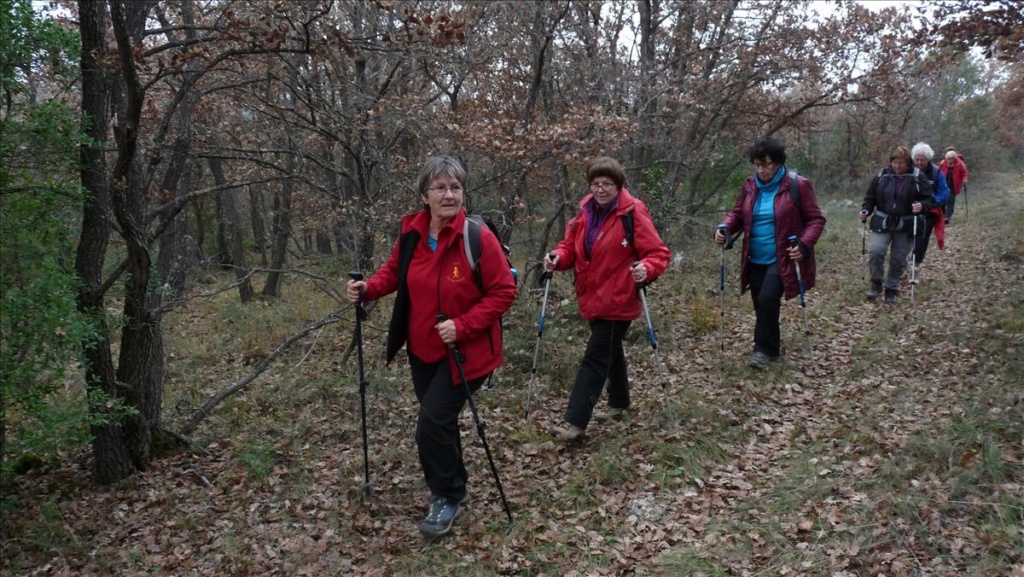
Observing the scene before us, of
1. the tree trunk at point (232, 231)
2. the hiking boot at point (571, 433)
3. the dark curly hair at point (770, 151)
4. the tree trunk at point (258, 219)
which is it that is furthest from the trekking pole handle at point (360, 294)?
the tree trunk at point (258, 219)

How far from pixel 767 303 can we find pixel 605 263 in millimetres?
2250

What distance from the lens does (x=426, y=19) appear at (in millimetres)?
4871

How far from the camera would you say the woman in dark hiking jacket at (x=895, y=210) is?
8461mm

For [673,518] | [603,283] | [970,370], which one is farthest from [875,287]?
[673,518]

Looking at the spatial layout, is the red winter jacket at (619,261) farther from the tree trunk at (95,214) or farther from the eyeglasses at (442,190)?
the tree trunk at (95,214)

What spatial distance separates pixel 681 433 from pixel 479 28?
694cm

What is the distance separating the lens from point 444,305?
13.1 ft

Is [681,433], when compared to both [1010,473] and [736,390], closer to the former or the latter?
[736,390]

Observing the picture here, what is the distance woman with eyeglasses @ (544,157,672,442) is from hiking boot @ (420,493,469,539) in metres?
1.32

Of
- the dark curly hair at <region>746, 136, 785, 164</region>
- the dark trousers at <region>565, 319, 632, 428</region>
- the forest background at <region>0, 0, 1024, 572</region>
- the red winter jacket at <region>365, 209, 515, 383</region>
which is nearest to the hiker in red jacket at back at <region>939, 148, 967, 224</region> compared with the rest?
the forest background at <region>0, 0, 1024, 572</region>

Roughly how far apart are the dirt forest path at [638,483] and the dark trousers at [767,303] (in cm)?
28

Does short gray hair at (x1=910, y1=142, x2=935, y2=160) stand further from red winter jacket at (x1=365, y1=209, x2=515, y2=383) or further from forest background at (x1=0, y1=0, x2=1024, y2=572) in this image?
red winter jacket at (x1=365, y1=209, x2=515, y2=383)

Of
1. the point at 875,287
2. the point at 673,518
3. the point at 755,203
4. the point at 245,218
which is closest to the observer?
the point at 673,518

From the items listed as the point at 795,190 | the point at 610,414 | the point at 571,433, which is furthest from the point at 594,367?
the point at 795,190
